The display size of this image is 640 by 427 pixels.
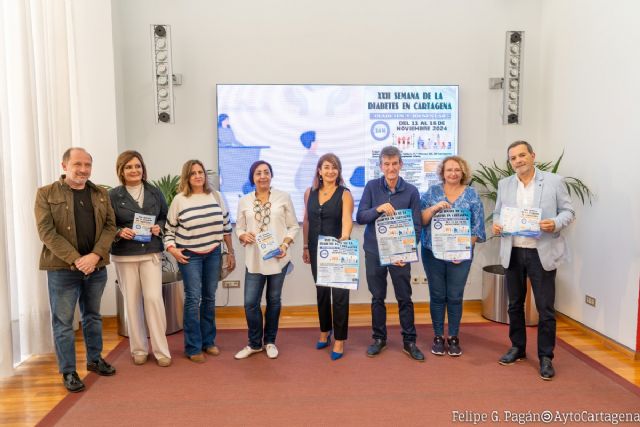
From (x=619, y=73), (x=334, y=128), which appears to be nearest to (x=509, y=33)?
(x=619, y=73)

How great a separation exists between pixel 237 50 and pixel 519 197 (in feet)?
9.80

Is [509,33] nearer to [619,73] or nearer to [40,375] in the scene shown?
[619,73]

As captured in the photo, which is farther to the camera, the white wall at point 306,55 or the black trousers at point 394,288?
the white wall at point 306,55

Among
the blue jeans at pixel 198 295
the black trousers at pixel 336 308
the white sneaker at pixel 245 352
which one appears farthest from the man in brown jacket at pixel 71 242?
the black trousers at pixel 336 308

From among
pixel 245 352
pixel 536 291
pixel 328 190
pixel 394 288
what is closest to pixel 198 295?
pixel 245 352

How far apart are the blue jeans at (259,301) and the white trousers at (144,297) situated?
62 cm

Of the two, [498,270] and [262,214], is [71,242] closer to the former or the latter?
[262,214]

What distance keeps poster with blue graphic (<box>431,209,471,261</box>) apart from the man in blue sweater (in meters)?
0.14

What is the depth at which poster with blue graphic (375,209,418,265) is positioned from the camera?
129 inches

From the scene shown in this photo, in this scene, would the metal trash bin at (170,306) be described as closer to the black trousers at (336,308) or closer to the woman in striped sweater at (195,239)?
the woman in striped sweater at (195,239)

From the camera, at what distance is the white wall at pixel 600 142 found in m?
3.52

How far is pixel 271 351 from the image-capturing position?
3.53m

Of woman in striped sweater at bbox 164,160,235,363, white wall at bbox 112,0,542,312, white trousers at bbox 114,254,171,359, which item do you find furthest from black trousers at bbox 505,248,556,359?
white trousers at bbox 114,254,171,359

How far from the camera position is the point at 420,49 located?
4.71 metres
